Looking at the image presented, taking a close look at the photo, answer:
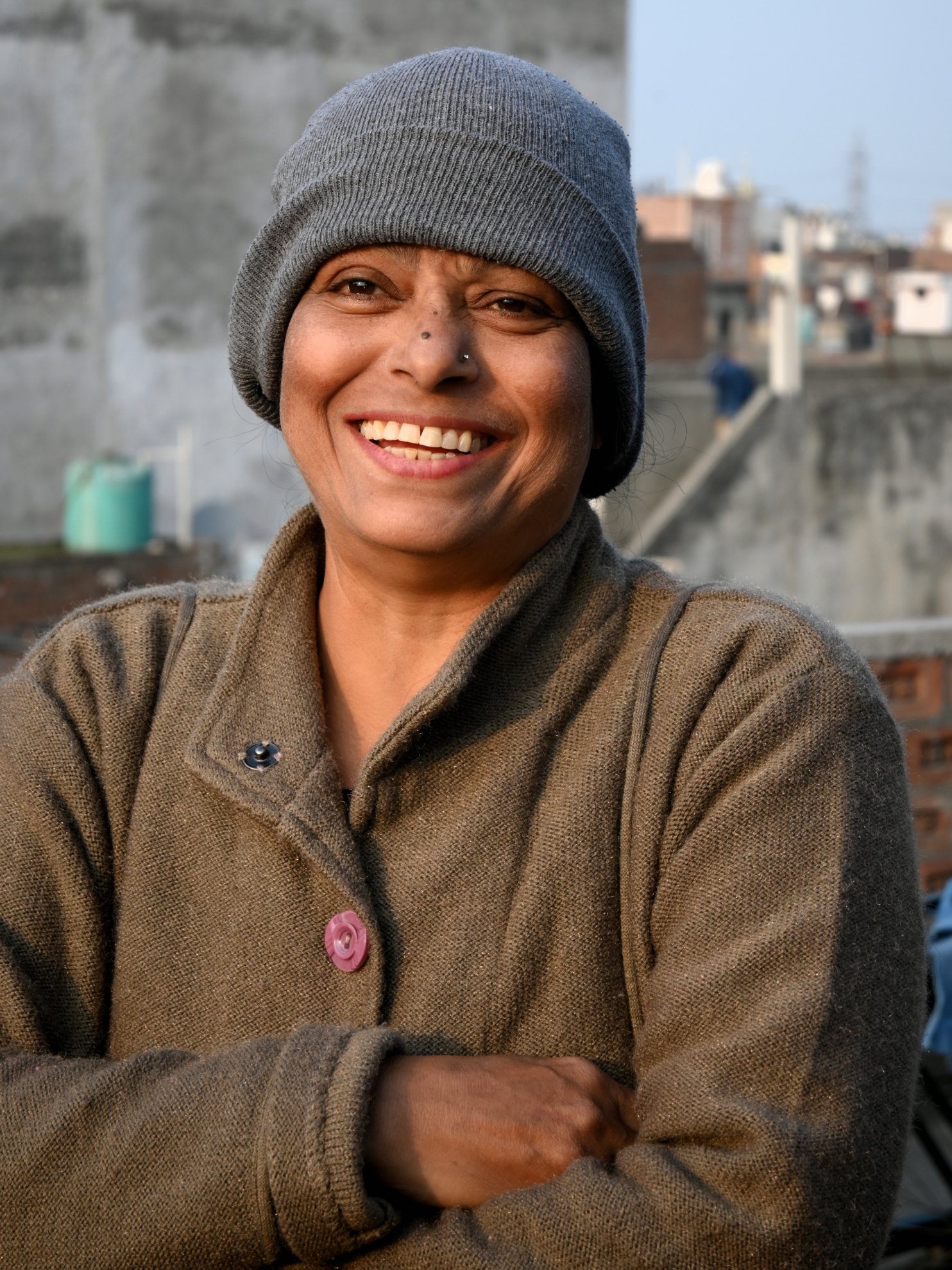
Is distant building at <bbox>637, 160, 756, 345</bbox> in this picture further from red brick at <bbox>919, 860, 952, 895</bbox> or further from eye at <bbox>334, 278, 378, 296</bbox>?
eye at <bbox>334, 278, 378, 296</bbox>

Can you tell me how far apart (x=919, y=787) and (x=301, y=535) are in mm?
3010

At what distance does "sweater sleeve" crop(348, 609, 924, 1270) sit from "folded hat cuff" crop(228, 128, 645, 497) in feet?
1.47

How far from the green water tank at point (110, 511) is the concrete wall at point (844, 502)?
4.62 meters

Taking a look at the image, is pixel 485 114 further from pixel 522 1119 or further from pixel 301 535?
pixel 522 1119

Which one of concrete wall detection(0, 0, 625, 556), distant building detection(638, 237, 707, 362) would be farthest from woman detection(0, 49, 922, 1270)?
distant building detection(638, 237, 707, 362)

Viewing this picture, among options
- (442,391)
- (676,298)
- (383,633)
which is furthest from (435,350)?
(676,298)

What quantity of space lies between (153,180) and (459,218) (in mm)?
13519

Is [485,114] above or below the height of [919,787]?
above

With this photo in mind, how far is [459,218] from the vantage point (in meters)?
1.89

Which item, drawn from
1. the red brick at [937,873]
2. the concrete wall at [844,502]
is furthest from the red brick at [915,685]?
the concrete wall at [844,502]

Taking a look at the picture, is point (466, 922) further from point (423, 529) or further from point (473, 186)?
point (473, 186)

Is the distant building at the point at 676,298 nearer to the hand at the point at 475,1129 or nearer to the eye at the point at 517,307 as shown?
the eye at the point at 517,307

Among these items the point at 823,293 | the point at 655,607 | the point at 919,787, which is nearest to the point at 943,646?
the point at 919,787

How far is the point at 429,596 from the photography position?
2090mm
